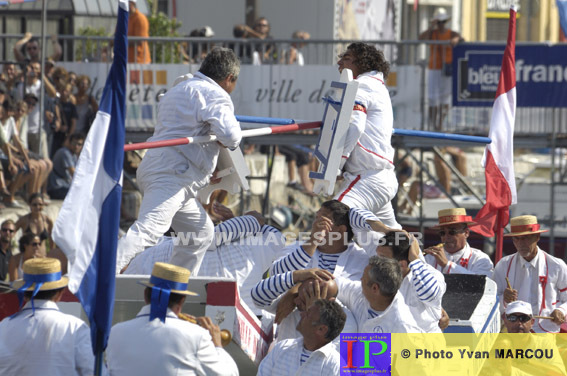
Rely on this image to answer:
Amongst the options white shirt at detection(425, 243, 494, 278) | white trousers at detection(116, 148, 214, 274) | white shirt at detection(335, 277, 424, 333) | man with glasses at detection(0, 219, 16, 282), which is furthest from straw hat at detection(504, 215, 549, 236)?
man with glasses at detection(0, 219, 16, 282)

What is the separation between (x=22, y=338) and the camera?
606 cm

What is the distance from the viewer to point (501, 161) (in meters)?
10.1

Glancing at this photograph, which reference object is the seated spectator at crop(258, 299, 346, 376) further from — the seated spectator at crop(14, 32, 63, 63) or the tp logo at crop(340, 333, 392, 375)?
the seated spectator at crop(14, 32, 63, 63)

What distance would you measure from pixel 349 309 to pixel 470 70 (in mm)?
7638

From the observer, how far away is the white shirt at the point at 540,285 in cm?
887

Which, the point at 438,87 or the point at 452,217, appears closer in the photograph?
the point at 452,217

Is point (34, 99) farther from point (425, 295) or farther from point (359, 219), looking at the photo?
point (425, 295)

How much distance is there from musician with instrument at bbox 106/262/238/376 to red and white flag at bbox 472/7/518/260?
4.16 metres

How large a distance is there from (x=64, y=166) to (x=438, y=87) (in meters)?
4.49

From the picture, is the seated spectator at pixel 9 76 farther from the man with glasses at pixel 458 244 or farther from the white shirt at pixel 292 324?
the white shirt at pixel 292 324

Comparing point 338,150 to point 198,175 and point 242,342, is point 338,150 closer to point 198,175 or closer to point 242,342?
point 198,175

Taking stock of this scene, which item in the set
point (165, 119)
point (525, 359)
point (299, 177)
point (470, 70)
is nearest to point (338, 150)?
point (165, 119)

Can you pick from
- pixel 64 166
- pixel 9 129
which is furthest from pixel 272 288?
pixel 64 166

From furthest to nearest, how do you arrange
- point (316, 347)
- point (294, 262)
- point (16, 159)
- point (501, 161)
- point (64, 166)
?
point (64, 166) → point (16, 159) → point (501, 161) → point (294, 262) → point (316, 347)
